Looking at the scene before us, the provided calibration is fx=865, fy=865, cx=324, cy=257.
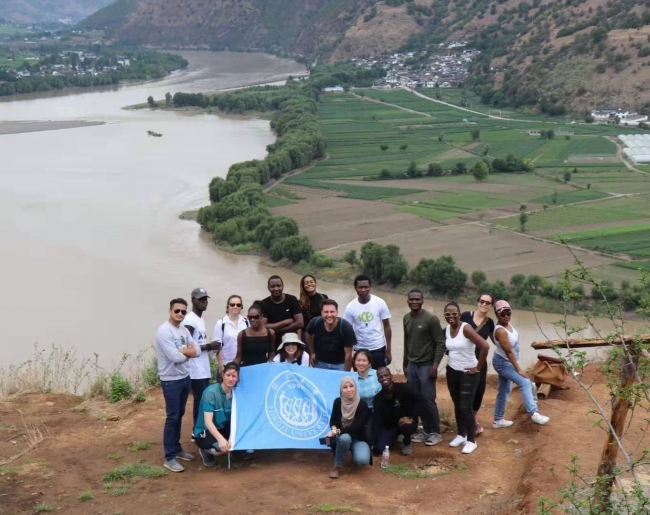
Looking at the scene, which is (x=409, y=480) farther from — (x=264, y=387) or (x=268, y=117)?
(x=268, y=117)

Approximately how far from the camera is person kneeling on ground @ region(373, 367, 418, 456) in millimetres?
7762

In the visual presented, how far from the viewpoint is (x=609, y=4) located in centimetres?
8581

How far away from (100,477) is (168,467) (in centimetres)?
59

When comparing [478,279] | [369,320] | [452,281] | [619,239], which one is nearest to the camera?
[369,320]

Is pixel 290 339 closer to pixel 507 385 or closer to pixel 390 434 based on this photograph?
pixel 390 434

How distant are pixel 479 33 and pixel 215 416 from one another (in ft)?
334

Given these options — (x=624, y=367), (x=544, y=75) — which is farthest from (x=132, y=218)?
(x=544, y=75)

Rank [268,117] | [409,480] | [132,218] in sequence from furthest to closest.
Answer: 1. [268,117]
2. [132,218]
3. [409,480]

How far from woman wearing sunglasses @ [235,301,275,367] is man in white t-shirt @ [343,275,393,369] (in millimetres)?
842

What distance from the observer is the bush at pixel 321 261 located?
31.0 meters

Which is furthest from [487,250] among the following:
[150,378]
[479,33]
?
[479,33]

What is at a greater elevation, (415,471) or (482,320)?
(482,320)

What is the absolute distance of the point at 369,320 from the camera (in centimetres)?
837

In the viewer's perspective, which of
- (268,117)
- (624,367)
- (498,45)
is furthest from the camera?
(498,45)
